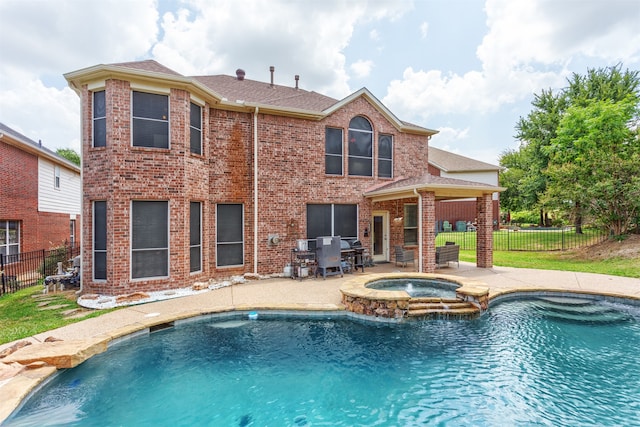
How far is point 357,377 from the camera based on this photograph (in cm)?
455

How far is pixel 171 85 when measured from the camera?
27.9 ft

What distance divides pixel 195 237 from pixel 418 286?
22.9ft

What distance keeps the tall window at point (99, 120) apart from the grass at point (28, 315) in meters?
4.39

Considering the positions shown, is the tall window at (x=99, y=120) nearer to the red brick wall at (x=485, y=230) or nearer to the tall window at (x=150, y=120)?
the tall window at (x=150, y=120)

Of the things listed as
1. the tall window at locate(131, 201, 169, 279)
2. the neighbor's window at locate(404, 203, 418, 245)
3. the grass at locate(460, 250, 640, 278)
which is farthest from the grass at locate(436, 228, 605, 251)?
the tall window at locate(131, 201, 169, 279)

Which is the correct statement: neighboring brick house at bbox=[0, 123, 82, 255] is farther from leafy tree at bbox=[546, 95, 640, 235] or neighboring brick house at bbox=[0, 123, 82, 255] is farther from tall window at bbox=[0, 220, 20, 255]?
leafy tree at bbox=[546, 95, 640, 235]

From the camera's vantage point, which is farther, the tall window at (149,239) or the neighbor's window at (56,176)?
the neighbor's window at (56,176)

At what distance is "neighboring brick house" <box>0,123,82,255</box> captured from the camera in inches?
512

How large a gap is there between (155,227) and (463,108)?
16533 mm

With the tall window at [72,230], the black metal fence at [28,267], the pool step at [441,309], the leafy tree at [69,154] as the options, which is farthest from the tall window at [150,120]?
the leafy tree at [69,154]

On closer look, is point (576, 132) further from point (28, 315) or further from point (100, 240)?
point (28, 315)

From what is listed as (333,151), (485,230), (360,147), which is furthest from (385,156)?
(485,230)

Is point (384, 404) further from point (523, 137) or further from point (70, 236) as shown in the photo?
point (523, 137)

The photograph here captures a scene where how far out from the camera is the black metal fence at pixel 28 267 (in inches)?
394
